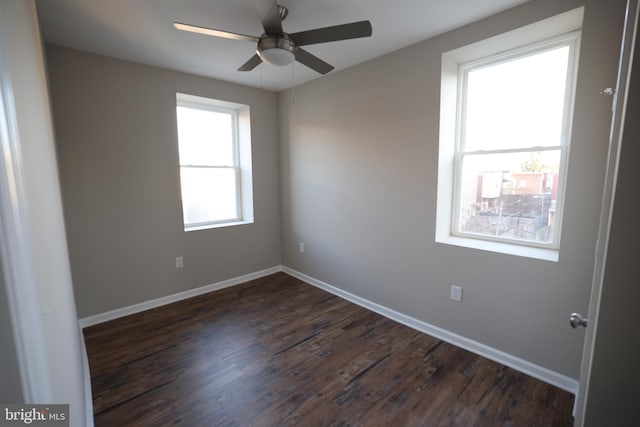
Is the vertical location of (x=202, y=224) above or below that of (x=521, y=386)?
above

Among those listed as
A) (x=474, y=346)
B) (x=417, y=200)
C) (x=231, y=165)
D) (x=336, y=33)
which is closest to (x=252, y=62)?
(x=336, y=33)

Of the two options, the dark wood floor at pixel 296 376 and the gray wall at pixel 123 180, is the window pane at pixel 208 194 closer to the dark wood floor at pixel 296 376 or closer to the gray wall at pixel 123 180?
the gray wall at pixel 123 180

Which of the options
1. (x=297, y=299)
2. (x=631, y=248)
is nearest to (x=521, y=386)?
(x=631, y=248)

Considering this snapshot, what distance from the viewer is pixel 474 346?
2.34 metres

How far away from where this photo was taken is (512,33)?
6.52ft

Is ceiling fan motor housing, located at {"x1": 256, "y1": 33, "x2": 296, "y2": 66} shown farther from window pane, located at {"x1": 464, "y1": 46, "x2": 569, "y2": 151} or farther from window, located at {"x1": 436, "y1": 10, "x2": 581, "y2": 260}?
window pane, located at {"x1": 464, "y1": 46, "x2": 569, "y2": 151}

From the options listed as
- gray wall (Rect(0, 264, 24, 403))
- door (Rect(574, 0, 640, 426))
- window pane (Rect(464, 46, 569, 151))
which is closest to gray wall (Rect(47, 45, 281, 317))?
window pane (Rect(464, 46, 569, 151))

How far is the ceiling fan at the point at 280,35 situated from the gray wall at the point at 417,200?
1117mm

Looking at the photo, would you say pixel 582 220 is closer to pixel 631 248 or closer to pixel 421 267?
pixel 421 267

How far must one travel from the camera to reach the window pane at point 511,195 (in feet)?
6.97

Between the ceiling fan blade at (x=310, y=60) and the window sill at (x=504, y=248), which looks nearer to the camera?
the ceiling fan blade at (x=310, y=60)

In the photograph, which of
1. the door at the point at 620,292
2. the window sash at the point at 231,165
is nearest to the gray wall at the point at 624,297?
the door at the point at 620,292

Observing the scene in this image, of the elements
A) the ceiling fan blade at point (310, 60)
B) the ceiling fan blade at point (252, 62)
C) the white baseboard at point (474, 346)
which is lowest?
the white baseboard at point (474, 346)

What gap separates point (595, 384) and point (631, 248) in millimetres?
388
